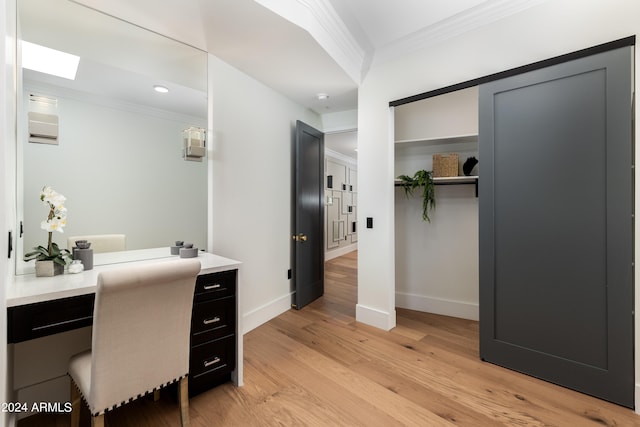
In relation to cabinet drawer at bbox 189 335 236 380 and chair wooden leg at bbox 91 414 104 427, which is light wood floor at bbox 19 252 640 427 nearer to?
cabinet drawer at bbox 189 335 236 380

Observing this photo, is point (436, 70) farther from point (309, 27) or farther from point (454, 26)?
point (309, 27)

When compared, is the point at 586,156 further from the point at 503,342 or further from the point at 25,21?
the point at 25,21

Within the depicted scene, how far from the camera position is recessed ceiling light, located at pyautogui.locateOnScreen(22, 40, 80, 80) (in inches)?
61.9

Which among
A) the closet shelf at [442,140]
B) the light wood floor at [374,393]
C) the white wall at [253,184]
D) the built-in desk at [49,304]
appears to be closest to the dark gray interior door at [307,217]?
the white wall at [253,184]

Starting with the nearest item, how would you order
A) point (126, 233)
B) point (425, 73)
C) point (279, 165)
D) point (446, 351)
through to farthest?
point (126, 233) → point (446, 351) → point (425, 73) → point (279, 165)

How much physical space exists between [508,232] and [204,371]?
7.68 feet

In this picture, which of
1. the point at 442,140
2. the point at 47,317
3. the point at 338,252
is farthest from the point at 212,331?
the point at 338,252

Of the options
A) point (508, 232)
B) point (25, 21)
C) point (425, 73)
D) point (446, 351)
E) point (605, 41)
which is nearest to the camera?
point (25, 21)

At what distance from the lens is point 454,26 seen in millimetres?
2275

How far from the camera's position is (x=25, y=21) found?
1.59m

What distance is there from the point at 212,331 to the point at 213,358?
0.59 feet

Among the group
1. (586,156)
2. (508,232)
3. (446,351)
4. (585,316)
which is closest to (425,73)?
(586,156)

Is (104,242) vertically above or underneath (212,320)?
above

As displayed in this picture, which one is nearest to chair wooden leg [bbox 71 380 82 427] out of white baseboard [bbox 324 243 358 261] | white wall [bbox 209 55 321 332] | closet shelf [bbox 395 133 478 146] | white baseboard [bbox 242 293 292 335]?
white wall [bbox 209 55 321 332]
